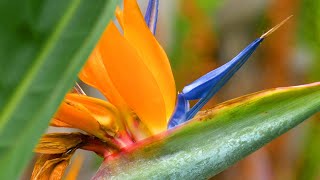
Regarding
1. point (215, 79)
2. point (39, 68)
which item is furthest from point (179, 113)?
point (39, 68)

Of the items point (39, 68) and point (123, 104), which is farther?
point (123, 104)

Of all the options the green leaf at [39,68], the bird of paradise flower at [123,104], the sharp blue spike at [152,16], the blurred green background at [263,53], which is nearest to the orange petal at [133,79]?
the bird of paradise flower at [123,104]

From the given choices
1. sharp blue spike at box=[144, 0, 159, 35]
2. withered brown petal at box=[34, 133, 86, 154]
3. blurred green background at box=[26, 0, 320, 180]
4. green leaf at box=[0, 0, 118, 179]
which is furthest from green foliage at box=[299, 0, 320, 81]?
green leaf at box=[0, 0, 118, 179]

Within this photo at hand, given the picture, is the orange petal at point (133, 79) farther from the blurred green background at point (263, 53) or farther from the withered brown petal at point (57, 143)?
the blurred green background at point (263, 53)

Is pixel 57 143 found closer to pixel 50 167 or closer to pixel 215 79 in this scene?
pixel 50 167

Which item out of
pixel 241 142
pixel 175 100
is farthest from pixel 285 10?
pixel 241 142

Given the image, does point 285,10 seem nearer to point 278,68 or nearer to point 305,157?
point 278,68
